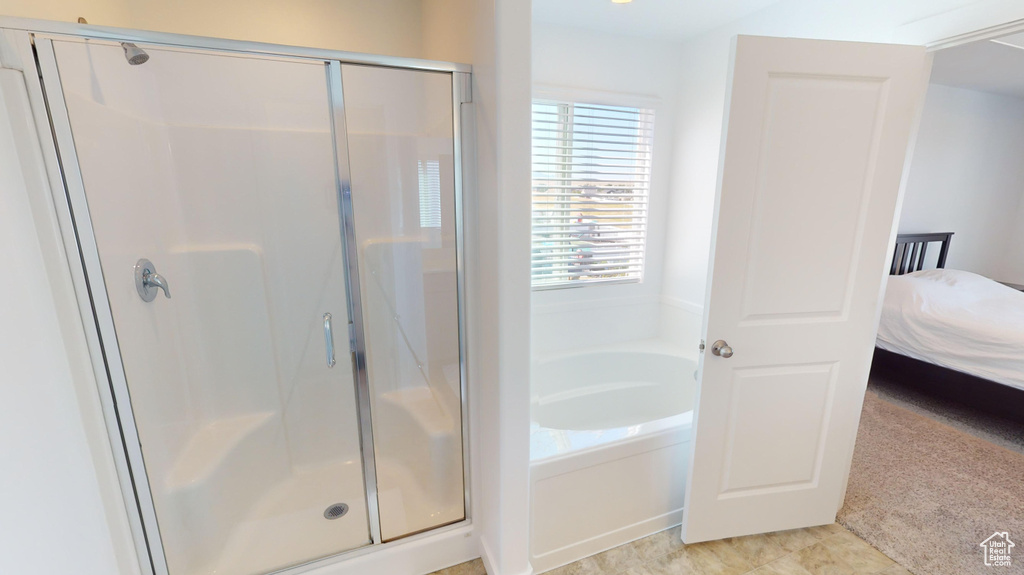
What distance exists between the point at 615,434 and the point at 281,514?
4.72ft

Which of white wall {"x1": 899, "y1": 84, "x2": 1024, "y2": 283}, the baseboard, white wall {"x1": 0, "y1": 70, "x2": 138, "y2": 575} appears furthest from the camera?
white wall {"x1": 899, "y1": 84, "x2": 1024, "y2": 283}

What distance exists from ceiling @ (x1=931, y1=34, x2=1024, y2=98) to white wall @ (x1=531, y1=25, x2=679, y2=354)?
1.48 metres

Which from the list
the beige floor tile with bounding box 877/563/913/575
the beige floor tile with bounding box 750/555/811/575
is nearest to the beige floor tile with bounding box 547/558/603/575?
the beige floor tile with bounding box 750/555/811/575

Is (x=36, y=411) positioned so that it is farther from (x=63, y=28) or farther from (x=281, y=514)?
(x=281, y=514)

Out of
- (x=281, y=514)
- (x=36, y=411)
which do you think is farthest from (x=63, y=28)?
(x=281, y=514)

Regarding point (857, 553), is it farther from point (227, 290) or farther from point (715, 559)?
point (227, 290)

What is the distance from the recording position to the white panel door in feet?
4.72

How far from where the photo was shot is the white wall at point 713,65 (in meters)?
1.45

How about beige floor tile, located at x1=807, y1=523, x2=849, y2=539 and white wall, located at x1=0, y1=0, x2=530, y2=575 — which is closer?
white wall, located at x1=0, y1=0, x2=530, y2=575

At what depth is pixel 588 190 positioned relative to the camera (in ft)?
8.62

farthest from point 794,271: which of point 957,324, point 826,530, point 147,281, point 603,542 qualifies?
point 147,281

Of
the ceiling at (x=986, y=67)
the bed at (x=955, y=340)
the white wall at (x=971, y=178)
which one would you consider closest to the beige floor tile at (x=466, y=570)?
the bed at (x=955, y=340)

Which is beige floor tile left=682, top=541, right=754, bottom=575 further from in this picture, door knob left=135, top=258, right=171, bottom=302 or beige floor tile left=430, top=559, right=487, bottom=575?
door knob left=135, top=258, right=171, bottom=302

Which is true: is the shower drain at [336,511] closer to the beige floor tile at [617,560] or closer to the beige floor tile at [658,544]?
the beige floor tile at [617,560]
